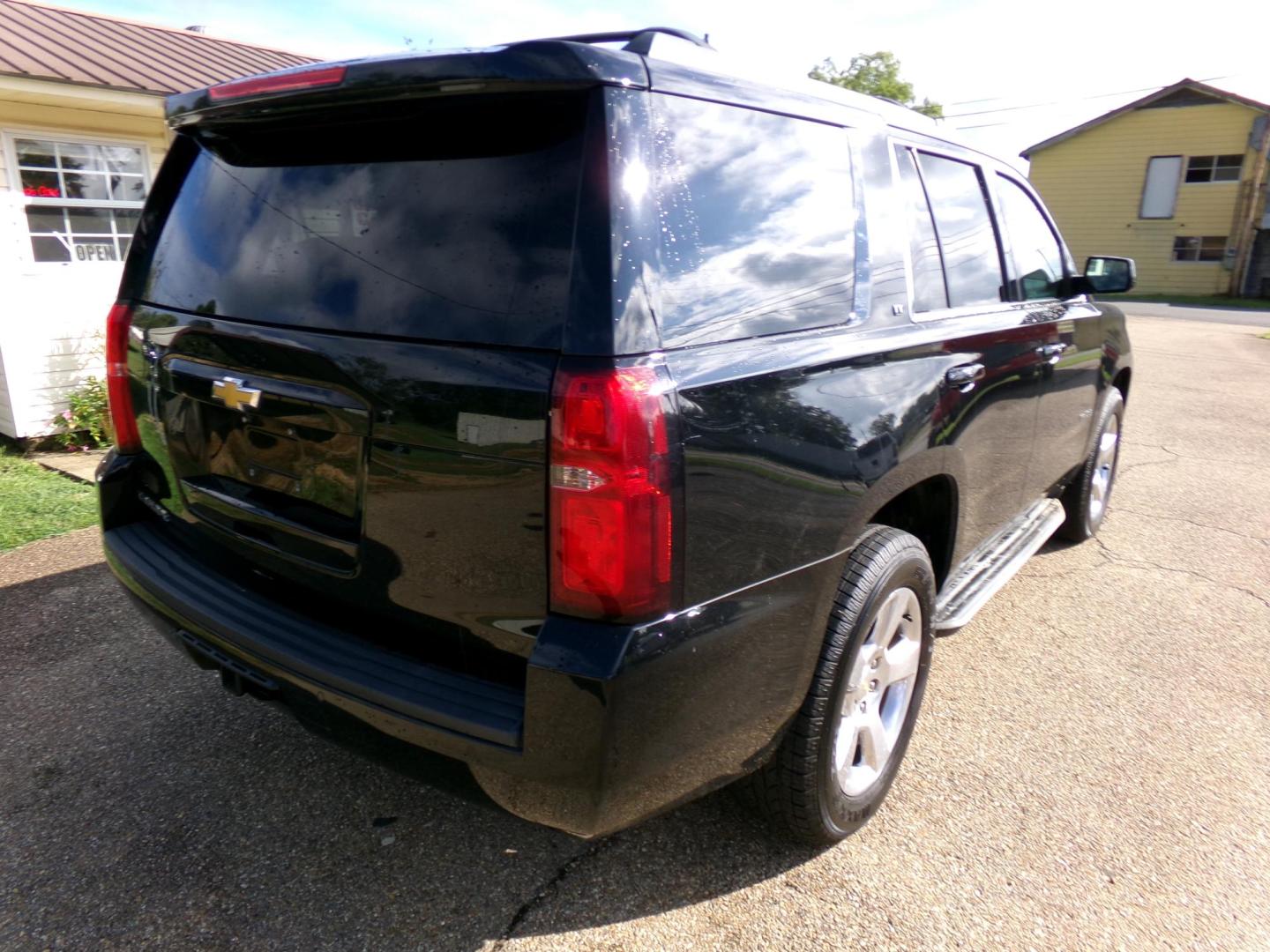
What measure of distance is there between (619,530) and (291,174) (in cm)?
127

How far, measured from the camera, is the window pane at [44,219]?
7176 mm

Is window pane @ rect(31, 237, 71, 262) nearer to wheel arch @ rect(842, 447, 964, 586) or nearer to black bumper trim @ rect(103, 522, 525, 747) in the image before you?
black bumper trim @ rect(103, 522, 525, 747)

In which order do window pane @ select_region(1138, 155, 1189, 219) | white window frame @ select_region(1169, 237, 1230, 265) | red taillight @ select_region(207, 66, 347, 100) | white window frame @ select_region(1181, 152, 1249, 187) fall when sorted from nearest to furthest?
red taillight @ select_region(207, 66, 347, 100)
white window frame @ select_region(1181, 152, 1249, 187)
white window frame @ select_region(1169, 237, 1230, 265)
window pane @ select_region(1138, 155, 1189, 219)

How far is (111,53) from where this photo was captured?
25.3ft

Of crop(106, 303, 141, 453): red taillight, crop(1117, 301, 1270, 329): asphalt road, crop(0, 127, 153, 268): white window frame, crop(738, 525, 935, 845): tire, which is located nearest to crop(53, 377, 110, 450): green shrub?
crop(0, 127, 153, 268): white window frame

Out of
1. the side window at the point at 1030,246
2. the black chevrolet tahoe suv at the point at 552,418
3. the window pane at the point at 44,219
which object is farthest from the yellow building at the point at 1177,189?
the black chevrolet tahoe suv at the point at 552,418

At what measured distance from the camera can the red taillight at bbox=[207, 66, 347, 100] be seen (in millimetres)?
1972

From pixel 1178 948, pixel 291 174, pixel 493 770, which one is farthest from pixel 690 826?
pixel 291 174

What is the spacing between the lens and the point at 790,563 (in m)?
2.05

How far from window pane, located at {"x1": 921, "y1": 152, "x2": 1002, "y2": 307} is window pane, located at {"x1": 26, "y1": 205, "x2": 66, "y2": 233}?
7150 millimetres

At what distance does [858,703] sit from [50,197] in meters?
7.68

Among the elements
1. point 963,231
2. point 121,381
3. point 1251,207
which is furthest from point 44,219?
point 1251,207

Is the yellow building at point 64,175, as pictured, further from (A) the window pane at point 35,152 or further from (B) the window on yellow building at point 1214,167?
(B) the window on yellow building at point 1214,167

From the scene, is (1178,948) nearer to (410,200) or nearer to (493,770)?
(493,770)
